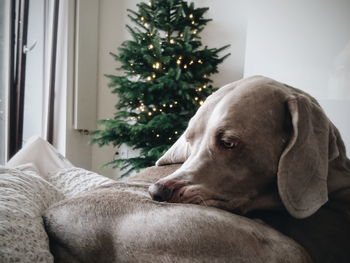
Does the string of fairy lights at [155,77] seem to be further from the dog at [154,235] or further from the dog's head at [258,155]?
the dog at [154,235]

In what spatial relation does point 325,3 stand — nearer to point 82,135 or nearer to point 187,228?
point 187,228

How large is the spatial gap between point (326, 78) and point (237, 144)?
192 cm

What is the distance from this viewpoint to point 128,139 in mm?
3854

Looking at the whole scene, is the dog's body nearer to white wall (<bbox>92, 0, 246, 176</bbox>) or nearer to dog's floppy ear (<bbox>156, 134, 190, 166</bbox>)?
dog's floppy ear (<bbox>156, 134, 190, 166</bbox>)

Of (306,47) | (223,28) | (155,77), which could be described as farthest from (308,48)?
(223,28)

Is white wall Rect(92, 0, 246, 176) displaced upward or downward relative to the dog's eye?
upward

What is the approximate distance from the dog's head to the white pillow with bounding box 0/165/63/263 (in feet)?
0.93

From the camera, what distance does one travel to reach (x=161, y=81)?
3.53m

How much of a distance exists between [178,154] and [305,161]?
53cm

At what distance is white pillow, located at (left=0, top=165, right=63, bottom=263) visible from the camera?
1.92 feet

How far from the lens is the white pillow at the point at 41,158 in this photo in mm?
1776

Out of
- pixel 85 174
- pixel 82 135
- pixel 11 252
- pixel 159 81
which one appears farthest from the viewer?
pixel 82 135

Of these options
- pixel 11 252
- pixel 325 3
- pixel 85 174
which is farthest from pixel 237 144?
pixel 325 3

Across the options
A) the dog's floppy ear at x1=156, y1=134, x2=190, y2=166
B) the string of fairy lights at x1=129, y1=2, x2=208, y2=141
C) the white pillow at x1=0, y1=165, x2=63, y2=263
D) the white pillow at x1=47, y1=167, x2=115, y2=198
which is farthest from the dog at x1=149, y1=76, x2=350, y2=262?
the string of fairy lights at x1=129, y1=2, x2=208, y2=141
